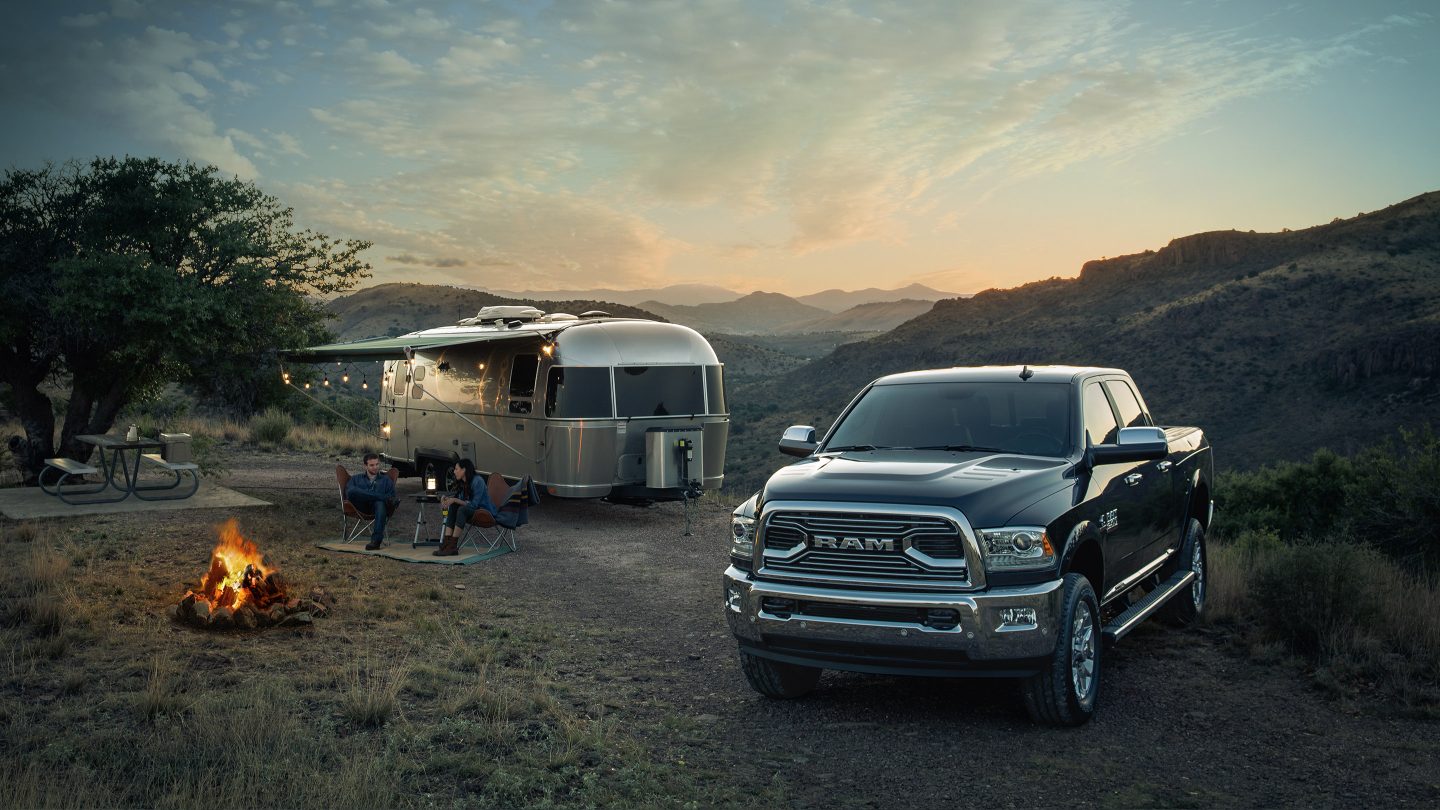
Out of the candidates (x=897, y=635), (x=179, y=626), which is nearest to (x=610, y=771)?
(x=897, y=635)

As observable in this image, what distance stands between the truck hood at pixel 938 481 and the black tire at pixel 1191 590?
262cm

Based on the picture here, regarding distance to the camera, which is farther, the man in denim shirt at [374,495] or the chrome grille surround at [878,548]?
the man in denim shirt at [374,495]

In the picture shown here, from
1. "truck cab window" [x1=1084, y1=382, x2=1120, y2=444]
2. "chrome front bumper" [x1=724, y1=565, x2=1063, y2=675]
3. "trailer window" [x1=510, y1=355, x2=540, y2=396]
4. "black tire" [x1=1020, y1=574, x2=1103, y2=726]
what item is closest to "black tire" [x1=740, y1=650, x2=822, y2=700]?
"chrome front bumper" [x1=724, y1=565, x2=1063, y2=675]

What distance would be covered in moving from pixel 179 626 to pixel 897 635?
5685mm

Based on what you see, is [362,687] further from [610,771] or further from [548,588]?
[548,588]

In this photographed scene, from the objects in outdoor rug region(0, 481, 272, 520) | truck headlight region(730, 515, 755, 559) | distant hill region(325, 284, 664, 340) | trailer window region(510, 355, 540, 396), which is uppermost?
distant hill region(325, 284, 664, 340)

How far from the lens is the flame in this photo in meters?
7.99

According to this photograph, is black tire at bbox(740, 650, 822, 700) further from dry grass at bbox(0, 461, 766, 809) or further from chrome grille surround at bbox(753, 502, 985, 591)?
chrome grille surround at bbox(753, 502, 985, 591)

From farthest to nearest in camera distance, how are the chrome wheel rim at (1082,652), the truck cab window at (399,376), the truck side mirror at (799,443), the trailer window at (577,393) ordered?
1. the truck cab window at (399,376)
2. the trailer window at (577,393)
3. the truck side mirror at (799,443)
4. the chrome wheel rim at (1082,652)

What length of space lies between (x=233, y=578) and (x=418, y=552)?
10.8 feet

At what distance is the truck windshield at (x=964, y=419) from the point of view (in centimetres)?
641

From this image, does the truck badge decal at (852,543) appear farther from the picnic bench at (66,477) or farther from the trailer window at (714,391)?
the picnic bench at (66,477)

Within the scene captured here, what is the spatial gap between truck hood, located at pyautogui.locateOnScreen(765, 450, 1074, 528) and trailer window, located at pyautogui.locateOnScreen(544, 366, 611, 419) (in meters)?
7.38

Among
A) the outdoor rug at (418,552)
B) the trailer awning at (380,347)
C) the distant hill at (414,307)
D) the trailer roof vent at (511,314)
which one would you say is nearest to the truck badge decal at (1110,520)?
the outdoor rug at (418,552)
